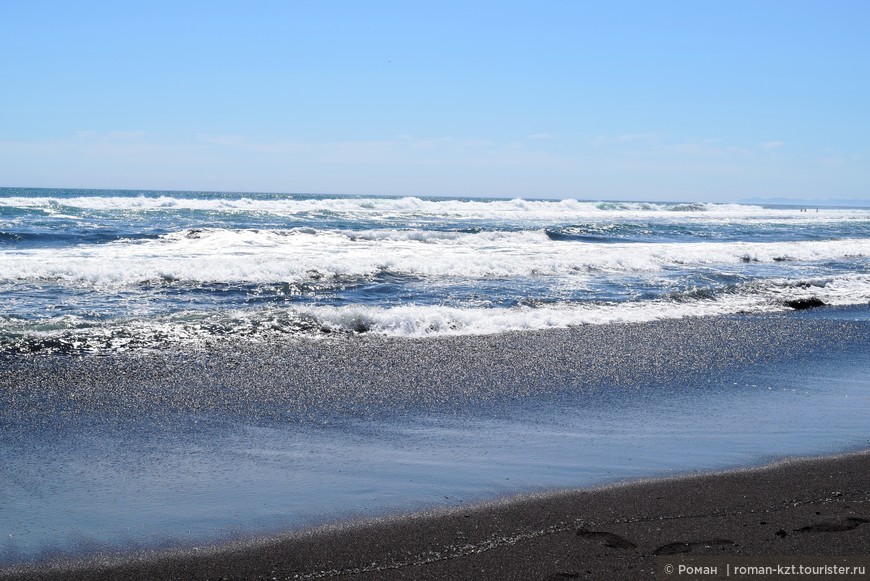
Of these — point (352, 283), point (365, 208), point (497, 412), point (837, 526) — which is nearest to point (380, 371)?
point (497, 412)

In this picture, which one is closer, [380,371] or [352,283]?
[380,371]

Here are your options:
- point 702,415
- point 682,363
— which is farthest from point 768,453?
point 682,363

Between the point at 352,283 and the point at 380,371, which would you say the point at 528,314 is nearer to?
the point at 380,371

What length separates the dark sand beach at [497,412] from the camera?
140 inches

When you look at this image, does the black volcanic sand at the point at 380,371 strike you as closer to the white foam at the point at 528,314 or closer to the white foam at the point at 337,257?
the white foam at the point at 528,314

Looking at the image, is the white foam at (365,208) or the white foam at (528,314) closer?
the white foam at (528,314)

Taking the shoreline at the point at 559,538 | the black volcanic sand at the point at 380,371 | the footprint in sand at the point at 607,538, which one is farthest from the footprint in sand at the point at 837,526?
the black volcanic sand at the point at 380,371

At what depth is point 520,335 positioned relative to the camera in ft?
31.6

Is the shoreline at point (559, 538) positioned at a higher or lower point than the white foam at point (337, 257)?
lower

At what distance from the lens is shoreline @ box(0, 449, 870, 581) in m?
3.43

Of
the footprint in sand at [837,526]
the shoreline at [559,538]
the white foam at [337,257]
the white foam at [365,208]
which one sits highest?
the white foam at [365,208]

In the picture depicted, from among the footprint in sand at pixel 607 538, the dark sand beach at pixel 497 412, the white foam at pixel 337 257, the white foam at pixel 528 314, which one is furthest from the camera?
the white foam at pixel 337 257

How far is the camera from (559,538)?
148 inches

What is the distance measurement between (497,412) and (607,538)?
8.41 ft
